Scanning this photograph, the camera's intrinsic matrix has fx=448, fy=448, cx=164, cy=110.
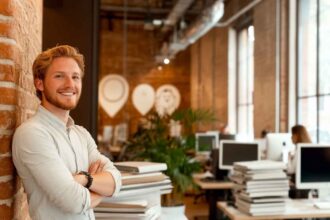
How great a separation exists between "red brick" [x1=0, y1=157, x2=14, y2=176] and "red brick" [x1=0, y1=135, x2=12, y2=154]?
3 centimetres

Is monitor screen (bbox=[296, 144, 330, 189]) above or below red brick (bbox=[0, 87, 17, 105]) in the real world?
below

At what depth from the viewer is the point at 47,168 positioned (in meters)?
1.55

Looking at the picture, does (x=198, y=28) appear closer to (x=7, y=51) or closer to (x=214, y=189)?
(x=214, y=189)

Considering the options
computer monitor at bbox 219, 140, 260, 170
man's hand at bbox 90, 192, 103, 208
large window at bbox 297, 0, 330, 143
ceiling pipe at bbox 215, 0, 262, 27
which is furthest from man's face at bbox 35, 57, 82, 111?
ceiling pipe at bbox 215, 0, 262, 27

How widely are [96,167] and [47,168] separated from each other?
399 millimetres

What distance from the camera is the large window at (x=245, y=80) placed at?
35.0ft

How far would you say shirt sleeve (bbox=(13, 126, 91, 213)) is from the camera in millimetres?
1558

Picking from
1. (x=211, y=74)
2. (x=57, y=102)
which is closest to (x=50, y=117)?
(x=57, y=102)

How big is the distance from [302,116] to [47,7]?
5.84 meters

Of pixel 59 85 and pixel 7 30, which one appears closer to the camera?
pixel 7 30

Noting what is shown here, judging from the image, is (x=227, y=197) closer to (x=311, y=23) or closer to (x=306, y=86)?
(x=306, y=86)

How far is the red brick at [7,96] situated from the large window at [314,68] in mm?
6110

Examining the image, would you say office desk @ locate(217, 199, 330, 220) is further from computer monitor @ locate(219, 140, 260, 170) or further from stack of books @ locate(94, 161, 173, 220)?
stack of books @ locate(94, 161, 173, 220)

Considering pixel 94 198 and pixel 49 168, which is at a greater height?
pixel 49 168
